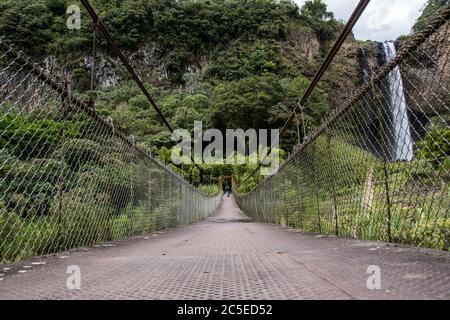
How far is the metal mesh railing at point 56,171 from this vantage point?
1769 mm

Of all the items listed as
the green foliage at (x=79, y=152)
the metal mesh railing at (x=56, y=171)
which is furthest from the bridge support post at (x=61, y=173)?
the green foliage at (x=79, y=152)

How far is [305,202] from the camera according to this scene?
3.86 m

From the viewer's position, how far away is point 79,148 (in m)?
2.39

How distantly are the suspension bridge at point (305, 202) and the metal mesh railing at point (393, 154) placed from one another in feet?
0.04

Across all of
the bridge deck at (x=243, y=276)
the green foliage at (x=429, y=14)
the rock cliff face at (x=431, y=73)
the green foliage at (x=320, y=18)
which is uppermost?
the green foliage at (x=320, y=18)

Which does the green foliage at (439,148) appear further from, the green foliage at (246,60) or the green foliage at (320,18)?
the green foliage at (320,18)

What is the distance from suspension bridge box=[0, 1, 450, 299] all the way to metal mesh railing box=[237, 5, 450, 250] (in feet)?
0.04

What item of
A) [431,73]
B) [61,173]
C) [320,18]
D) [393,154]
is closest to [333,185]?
[393,154]

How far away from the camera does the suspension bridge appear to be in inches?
42.1

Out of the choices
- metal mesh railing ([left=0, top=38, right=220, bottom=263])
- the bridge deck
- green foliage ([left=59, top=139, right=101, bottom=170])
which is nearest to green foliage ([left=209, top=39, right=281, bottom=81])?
metal mesh railing ([left=0, top=38, right=220, bottom=263])

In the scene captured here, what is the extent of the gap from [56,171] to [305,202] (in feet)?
8.39

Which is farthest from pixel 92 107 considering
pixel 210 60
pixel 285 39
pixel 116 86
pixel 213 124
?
pixel 285 39

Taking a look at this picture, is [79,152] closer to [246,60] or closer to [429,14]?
[429,14]
